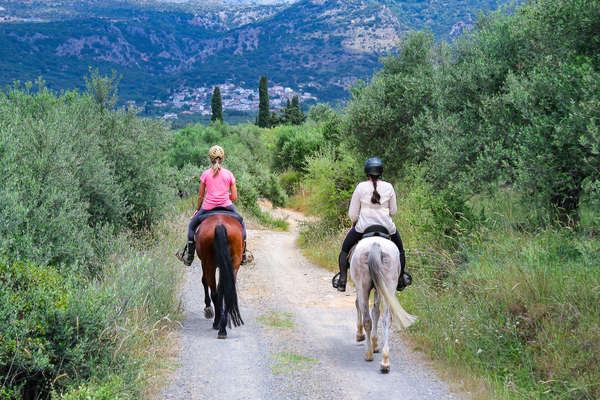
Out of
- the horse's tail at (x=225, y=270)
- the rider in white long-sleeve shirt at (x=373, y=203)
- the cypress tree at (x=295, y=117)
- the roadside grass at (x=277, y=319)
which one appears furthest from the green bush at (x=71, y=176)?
the cypress tree at (x=295, y=117)

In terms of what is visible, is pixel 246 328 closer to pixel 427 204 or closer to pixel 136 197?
pixel 427 204

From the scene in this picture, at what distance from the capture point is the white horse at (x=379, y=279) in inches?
258

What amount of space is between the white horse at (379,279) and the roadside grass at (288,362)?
861mm

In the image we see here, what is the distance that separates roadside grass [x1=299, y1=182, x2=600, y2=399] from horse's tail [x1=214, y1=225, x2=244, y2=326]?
118 inches

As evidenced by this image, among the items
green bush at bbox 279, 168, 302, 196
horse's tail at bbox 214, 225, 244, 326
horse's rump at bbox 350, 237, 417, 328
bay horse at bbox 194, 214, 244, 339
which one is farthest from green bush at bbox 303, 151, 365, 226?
green bush at bbox 279, 168, 302, 196

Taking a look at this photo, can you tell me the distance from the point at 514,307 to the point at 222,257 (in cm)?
446

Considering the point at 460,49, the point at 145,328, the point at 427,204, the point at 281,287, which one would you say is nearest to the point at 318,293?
the point at 281,287

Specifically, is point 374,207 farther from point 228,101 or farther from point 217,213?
point 228,101

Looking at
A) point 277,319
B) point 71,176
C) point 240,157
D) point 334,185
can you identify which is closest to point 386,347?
point 277,319

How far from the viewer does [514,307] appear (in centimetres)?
664

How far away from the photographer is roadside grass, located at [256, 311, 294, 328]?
9.06 meters

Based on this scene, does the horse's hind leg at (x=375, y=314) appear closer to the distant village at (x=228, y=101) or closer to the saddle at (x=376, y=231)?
the saddle at (x=376, y=231)

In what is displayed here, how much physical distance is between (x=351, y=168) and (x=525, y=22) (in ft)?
31.2

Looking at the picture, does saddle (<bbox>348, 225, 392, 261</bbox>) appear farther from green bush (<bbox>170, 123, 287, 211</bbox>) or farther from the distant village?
the distant village
